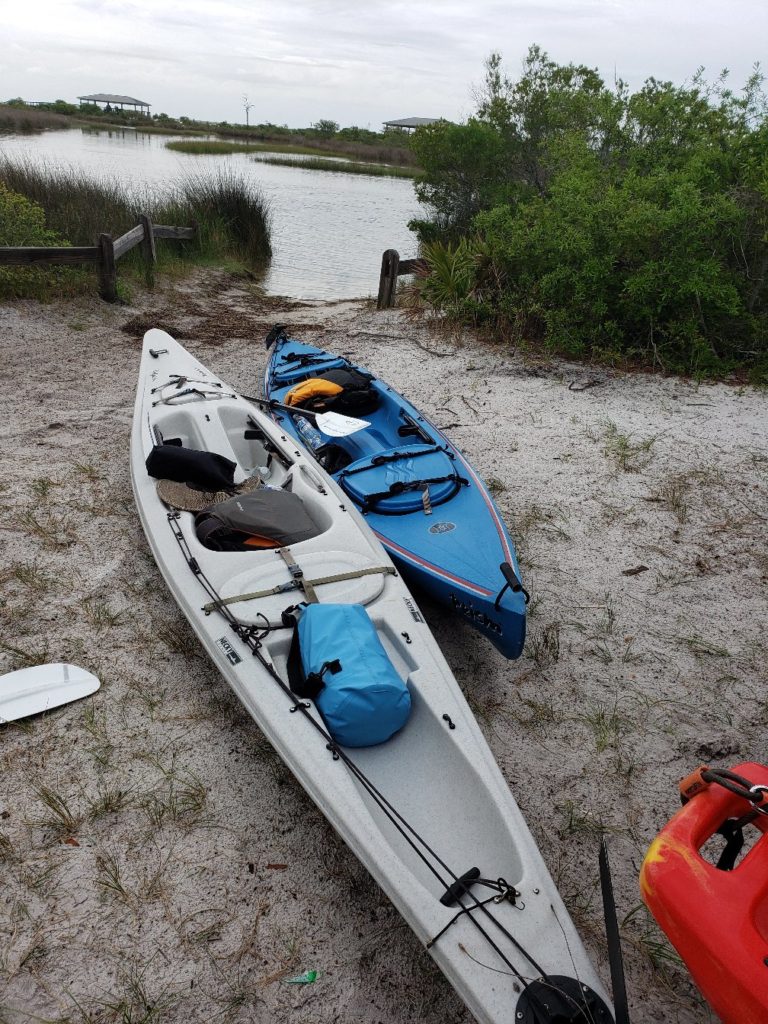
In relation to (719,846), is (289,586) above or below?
above

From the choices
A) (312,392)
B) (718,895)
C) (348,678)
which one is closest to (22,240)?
(312,392)

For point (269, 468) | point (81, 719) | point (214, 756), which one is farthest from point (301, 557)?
point (269, 468)

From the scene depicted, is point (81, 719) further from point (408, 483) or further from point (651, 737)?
point (651, 737)

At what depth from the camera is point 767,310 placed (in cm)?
739

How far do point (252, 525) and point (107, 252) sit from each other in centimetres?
664

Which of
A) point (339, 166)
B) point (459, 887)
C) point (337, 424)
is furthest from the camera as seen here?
point (339, 166)

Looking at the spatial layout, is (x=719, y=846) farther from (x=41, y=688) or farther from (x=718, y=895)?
(x=41, y=688)

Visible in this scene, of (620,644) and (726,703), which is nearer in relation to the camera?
(726,703)

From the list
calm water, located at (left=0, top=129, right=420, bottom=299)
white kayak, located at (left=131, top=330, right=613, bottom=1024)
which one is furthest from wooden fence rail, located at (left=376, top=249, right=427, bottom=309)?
white kayak, located at (left=131, top=330, right=613, bottom=1024)

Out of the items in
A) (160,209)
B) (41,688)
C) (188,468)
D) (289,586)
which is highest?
(160,209)

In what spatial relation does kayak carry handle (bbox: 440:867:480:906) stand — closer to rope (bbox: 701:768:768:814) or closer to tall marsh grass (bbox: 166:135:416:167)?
rope (bbox: 701:768:768:814)

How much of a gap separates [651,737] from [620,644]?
67 centimetres

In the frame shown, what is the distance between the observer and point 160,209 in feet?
38.9

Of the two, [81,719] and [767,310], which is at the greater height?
[767,310]
